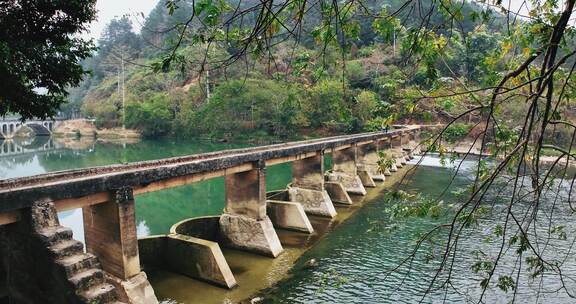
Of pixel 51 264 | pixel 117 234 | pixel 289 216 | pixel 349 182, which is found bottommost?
pixel 289 216

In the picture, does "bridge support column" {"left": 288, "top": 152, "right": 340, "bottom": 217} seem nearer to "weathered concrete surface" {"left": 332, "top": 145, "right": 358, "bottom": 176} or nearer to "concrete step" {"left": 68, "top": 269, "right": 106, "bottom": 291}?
"weathered concrete surface" {"left": 332, "top": 145, "right": 358, "bottom": 176}

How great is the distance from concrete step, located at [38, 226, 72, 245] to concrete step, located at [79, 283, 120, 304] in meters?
1.05

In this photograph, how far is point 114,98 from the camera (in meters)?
62.5

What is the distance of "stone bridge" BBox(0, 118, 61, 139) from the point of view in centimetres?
6688

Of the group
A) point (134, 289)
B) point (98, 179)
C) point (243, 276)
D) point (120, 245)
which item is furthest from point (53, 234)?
point (243, 276)

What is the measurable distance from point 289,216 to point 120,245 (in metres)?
7.71

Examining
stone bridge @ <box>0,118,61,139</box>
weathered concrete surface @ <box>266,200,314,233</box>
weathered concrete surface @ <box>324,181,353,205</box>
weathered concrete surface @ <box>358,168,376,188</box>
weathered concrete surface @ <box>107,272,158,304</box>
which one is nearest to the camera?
weathered concrete surface @ <box>107,272,158,304</box>

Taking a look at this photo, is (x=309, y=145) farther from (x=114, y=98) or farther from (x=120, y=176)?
(x=114, y=98)

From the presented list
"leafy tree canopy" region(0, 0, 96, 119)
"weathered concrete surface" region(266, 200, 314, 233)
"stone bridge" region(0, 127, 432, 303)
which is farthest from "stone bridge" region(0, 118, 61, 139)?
"leafy tree canopy" region(0, 0, 96, 119)

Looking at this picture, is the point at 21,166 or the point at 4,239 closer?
the point at 4,239

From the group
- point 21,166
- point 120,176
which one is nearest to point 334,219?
point 120,176

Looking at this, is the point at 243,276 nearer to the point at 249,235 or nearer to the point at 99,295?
the point at 249,235

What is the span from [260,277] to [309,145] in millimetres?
6919

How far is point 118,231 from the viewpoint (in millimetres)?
8250
